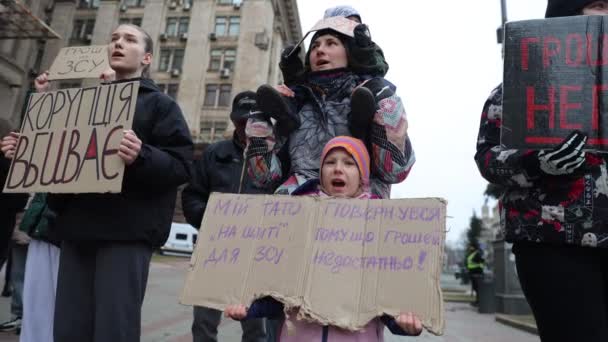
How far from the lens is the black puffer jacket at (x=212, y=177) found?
351 cm

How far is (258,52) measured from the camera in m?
31.8

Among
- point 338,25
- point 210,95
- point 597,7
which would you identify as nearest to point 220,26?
point 210,95

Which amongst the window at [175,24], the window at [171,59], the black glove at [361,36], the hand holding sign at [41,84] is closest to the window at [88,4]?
the window at [175,24]

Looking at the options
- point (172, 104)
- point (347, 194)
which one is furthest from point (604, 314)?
point (172, 104)

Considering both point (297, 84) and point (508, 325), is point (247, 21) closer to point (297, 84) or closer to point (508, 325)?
point (508, 325)

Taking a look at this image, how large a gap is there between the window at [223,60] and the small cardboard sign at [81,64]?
2974 centimetres

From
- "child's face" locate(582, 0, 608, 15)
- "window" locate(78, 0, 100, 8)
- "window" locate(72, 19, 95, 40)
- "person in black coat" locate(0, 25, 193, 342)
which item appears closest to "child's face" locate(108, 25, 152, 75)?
"person in black coat" locate(0, 25, 193, 342)

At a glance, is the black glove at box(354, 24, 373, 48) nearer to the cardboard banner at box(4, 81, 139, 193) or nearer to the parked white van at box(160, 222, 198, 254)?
the cardboard banner at box(4, 81, 139, 193)

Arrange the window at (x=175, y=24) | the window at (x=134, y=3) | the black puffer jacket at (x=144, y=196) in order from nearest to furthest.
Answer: the black puffer jacket at (x=144, y=196) < the window at (x=175, y=24) < the window at (x=134, y=3)

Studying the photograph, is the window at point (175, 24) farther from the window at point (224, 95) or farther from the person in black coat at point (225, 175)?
the person in black coat at point (225, 175)

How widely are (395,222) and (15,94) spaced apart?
27376 millimetres

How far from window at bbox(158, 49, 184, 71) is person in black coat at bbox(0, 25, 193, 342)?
32420 mm

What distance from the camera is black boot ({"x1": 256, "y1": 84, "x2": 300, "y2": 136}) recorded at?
214 cm

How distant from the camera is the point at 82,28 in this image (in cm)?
3444
